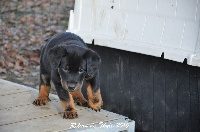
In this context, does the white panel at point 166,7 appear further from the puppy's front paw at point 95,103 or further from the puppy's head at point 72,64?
the puppy's front paw at point 95,103

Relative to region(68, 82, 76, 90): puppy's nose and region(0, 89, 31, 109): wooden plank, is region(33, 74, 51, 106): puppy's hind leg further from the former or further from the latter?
region(68, 82, 76, 90): puppy's nose

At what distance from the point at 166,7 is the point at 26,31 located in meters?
5.53

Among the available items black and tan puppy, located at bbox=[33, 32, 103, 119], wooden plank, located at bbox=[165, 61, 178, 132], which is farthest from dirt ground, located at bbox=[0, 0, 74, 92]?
wooden plank, located at bbox=[165, 61, 178, 132]

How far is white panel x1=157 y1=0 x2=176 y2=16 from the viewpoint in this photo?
4.72m

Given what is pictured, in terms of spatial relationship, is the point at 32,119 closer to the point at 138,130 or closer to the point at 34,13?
the point at 138,130

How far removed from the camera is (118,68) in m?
5.41

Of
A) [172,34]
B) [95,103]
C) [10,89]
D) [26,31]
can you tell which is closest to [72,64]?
[95,103]

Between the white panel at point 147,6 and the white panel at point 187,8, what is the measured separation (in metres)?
0.35

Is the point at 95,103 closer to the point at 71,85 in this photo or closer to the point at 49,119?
the point at 49,119

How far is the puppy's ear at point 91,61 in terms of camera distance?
417 cm

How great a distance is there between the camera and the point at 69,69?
161 inches

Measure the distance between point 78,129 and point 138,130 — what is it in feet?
4.52

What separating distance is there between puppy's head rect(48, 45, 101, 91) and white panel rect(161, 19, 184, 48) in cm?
91

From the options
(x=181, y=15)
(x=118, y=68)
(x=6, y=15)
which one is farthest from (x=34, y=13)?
(x=181, y=15)
